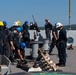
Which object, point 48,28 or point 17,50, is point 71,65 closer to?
point 17,50

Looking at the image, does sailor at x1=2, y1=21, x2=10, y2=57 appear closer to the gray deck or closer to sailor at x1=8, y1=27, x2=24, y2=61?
sailor at x1=8, y1=27, x2=24, y2=61

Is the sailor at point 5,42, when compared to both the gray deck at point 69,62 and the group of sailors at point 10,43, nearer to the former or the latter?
the group of sailors at point 10,43

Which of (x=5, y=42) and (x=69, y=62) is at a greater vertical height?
(x=5, y=42)

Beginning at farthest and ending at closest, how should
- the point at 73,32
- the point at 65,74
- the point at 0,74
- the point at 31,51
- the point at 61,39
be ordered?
the point at 73,32 < the point at 31,51 < the point at 61,39 < the point at 0,74 < the point at 65,74

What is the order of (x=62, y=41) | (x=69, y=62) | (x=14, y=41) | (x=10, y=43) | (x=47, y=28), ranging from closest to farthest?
(x=62, y=41)
(x=10, y=43)
(x=14, y=41)
(x=69, y=62)
(x=47, y=28)

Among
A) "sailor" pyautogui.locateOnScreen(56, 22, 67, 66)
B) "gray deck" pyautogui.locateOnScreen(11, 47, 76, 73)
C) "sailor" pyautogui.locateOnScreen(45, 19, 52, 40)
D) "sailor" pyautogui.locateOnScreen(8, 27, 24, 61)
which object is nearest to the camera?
"gray deck" pyautogui.locateOnScreen(11, 47, 76, 73)

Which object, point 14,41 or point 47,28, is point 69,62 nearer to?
point 14,41

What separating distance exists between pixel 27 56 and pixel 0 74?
7789mm

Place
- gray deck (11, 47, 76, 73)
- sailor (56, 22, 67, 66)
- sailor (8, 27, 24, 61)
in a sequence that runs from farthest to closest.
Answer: sailor (8, 27, 24, 61) → sailor (56, 22, 67, 66) → gray deck (11, 47, 76, 73)

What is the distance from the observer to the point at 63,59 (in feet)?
48.3

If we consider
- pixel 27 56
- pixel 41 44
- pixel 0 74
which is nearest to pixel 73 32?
pixel 41 44

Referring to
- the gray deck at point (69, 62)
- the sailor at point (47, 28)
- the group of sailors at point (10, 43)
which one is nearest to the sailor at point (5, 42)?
the group of sailors at point (10, 43)

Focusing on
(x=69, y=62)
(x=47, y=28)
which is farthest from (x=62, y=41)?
(x=47, y=28)

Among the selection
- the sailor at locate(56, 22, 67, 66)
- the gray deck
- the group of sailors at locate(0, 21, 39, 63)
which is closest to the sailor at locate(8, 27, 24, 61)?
the group of sailors at locate(0, 21, 39, 63)
